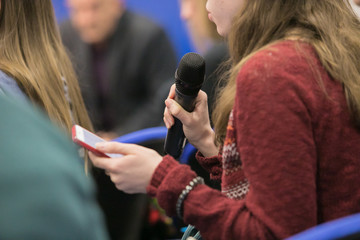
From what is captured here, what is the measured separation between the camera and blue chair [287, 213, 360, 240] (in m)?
1.13

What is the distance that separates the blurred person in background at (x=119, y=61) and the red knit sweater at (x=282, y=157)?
2169 mm

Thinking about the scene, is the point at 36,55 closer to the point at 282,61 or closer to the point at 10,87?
the point at 10,87

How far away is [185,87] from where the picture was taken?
1.56 meters

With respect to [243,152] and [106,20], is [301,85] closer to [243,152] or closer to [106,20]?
[243,152]

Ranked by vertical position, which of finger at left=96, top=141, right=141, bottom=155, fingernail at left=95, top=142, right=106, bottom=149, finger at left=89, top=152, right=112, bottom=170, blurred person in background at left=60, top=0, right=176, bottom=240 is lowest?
blurred person in background at left=60, top=0, right=176, bottom=240

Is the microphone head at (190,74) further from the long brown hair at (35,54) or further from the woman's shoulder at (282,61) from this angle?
the long brown hair at (35,54)

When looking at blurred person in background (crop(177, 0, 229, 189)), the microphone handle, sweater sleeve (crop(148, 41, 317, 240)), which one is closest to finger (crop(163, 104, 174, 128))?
the microphone handle

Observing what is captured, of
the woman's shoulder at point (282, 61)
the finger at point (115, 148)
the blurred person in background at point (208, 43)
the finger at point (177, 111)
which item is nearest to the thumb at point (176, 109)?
the finger at point (177, 111)

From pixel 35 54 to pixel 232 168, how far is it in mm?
895

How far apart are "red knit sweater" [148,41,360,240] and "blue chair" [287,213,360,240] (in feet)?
0.25

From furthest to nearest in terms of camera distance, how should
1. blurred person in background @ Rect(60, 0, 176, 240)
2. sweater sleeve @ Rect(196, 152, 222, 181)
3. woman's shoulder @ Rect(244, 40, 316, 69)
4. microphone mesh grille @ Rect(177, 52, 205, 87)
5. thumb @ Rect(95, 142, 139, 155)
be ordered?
blurred person in background @ Rect(60, 0, 176, 240), sweater sleeve @ Rect(196, 152, 222, 181), microphone mesh grille @ Rect(177, 52, 205, 87), thumb @ Rect(95, 142, 139, 155), woman's shoulder @ Rect(244, 40, 316, 69)

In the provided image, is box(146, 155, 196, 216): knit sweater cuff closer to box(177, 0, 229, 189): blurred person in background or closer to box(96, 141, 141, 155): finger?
box(96, 141, 141, 155): finger

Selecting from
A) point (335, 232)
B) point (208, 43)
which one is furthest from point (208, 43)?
point (335, 232)

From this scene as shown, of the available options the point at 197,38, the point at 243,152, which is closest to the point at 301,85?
the point at 243,152
